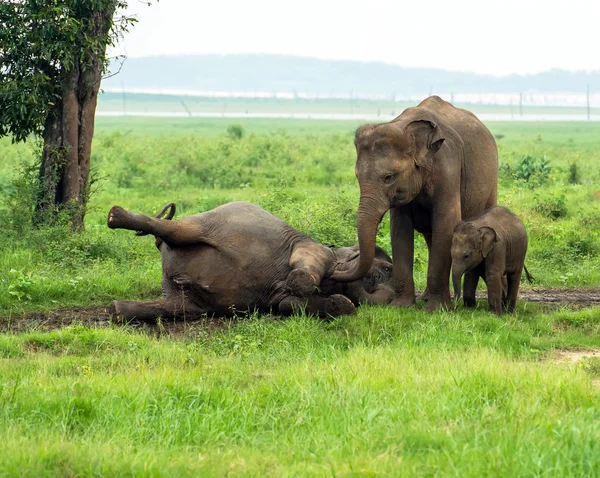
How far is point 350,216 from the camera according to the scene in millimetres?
15258

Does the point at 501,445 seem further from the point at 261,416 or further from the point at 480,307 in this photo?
the point at 480,307

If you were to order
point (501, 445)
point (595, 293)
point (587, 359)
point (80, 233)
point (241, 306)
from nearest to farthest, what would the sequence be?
point (501, 445) → point (587, 359) → point (241, 306) → point (595, 293) → point (80, 233)

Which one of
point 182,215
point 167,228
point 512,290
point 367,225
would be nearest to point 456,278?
point 512,290

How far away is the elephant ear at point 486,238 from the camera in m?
9.38

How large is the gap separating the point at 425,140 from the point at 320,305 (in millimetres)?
1930

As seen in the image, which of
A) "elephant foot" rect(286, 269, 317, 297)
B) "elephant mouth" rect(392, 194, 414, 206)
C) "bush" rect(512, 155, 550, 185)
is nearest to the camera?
"elephant foot" rect(286, 269, 317, 297)

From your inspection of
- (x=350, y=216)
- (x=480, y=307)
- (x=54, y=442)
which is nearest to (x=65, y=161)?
(x=350, y=216)

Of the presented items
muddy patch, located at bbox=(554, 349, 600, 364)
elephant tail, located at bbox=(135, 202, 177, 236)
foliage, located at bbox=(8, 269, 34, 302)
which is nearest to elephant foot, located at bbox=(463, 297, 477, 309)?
muddy patch, located at bbox=(554, 349, 600, 364)

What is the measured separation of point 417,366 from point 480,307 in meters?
2.96

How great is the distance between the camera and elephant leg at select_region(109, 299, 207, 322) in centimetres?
960

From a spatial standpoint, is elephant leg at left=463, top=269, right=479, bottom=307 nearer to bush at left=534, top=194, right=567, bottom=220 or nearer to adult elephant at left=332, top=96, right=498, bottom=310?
adult elephant at left=332, top=96, right=498, bottom=310

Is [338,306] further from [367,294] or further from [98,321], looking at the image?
[98,321]

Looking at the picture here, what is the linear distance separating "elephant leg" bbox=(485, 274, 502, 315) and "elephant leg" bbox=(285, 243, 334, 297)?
1.61 metres

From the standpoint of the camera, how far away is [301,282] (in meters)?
8.88
